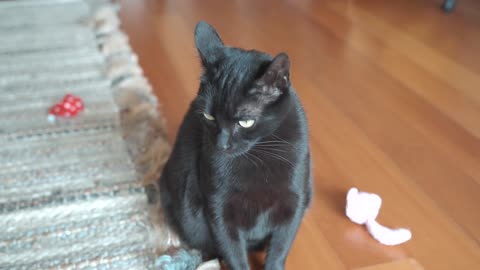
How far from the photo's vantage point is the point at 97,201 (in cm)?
124

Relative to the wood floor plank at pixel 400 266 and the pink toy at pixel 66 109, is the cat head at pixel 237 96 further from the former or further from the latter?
the pink toy at pixel 66 109

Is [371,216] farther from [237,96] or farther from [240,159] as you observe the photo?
[237,96]

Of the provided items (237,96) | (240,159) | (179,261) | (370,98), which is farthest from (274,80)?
(370,98)

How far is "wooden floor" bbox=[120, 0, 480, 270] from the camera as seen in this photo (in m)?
1.14

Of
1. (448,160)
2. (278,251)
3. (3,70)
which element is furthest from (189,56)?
(278,251)

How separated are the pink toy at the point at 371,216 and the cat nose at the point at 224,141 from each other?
1.48 ft

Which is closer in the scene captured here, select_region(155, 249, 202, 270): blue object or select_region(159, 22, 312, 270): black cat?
select_region(159, 22, 312, 270): black cat

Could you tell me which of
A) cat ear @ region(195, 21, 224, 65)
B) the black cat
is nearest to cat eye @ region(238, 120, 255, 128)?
the black cat

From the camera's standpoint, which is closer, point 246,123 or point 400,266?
point 246,123

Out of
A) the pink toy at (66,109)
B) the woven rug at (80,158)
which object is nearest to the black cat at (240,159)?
the woven rug at (80,158)

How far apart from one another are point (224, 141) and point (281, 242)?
27 centimetres

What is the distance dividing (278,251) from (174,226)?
261mm

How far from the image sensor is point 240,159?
904 mm

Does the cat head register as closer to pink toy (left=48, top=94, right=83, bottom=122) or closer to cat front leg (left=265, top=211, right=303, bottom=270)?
cat front leg (left=265, top=211, right=303, bottom=270)
